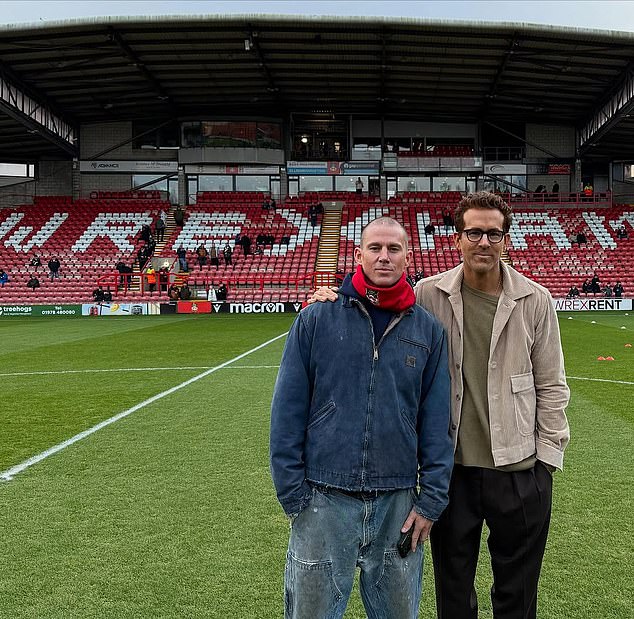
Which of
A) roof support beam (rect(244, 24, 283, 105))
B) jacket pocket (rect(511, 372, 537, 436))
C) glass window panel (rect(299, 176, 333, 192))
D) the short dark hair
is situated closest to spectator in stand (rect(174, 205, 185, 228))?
glass window panel (rect(299, 176, 333, 192))

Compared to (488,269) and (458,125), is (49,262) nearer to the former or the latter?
(458,125)

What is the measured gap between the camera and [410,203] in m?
44.8

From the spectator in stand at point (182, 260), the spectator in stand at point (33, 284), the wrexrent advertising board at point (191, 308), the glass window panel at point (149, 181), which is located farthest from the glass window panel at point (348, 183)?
the spectator in stand at point (33, 284)

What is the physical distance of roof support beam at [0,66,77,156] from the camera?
3212 cm

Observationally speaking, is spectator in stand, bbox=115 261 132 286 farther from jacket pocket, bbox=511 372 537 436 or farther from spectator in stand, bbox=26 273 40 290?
jacket pocket, bbox=511 372 537 436

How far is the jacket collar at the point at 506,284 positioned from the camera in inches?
119

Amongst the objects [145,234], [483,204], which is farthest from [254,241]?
[483,204]

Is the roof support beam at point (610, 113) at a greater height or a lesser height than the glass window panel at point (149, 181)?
greater

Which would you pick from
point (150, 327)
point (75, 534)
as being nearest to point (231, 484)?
point (75, 534)

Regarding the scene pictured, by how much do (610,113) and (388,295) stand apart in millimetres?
37088

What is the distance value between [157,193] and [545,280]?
24.9 meters

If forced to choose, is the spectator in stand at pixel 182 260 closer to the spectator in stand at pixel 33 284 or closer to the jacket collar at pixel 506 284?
the spectator in stand at pixel 33 284

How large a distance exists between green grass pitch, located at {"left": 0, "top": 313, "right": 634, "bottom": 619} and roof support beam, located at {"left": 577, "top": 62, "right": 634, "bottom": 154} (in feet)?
79.7

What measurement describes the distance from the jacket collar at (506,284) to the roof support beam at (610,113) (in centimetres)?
3129
